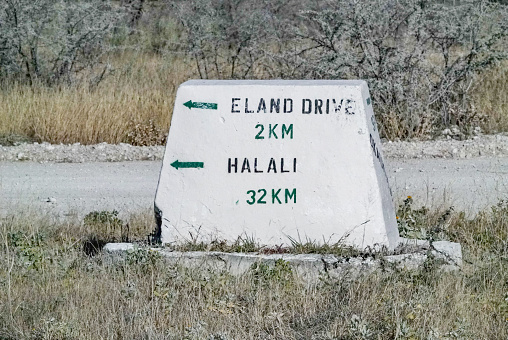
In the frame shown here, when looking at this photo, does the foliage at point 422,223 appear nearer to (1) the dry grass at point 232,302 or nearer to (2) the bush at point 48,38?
(1) the dry grass at point 232,302

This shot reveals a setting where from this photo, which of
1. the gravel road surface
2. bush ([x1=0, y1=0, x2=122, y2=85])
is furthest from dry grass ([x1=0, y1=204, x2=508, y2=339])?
bush ([x1=0, y1=0, x2=122, y2=85])

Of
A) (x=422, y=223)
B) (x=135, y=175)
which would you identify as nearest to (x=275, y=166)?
(x=422, y=223)

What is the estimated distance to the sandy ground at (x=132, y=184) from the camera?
8055mm

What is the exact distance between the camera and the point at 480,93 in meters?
12.5

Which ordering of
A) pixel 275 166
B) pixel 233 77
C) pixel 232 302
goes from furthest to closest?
pixel 233 77 < pixel 275 166 < pixel 232 302

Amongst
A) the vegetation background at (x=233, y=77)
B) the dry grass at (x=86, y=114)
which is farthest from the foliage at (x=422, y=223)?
the dry grass at (x=86, y=114)

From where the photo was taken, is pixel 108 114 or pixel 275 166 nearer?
pixel 275 166

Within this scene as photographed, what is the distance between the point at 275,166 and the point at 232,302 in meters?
1.05

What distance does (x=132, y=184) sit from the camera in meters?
9.09

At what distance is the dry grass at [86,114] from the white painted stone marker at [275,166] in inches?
220

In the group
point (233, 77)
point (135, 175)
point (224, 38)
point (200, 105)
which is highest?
point (200, 105)

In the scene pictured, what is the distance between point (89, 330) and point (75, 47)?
10007 millimetres

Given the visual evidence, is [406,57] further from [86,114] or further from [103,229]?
[103,229]

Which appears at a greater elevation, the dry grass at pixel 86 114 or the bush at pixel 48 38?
the bush at pixel 48 38
